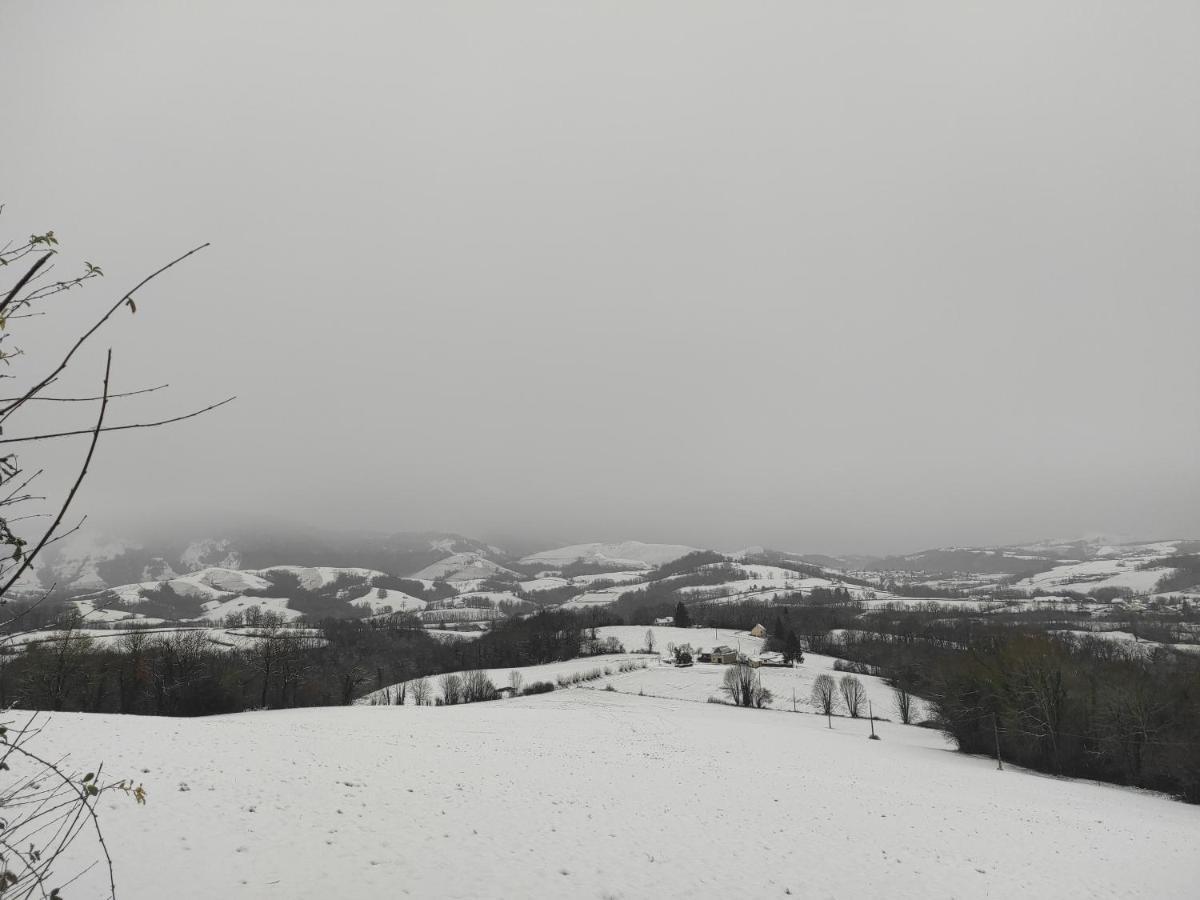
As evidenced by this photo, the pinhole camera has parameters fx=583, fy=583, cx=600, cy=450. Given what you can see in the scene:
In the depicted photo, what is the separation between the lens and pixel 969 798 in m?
27.6

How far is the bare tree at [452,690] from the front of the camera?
7494 centimetres

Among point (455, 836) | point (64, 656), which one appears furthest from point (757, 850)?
point (64, 656)

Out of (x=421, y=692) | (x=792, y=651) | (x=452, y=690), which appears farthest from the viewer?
(x=792, y=651)

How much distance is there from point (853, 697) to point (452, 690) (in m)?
50.9

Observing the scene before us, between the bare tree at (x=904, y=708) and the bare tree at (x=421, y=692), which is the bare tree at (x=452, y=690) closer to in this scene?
the bare tree at (x=421, y=692)

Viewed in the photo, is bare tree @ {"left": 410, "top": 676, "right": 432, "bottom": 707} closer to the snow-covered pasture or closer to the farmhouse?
the snow-covered pasture

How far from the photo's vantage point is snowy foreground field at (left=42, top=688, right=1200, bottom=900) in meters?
13.4

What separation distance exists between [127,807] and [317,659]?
350 ft

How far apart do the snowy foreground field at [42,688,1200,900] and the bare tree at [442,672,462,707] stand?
146 feet

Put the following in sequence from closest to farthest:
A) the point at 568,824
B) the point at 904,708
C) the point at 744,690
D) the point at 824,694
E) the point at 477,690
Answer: the point at 568,824, the point at 824,694, the point at 904,708, the point at 744,690, the point at 477,690

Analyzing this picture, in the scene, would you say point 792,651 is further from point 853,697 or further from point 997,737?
point 997,737

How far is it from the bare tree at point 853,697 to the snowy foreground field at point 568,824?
3749 cm

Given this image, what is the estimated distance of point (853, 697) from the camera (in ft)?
234

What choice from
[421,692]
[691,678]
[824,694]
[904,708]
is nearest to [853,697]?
[824,694]
